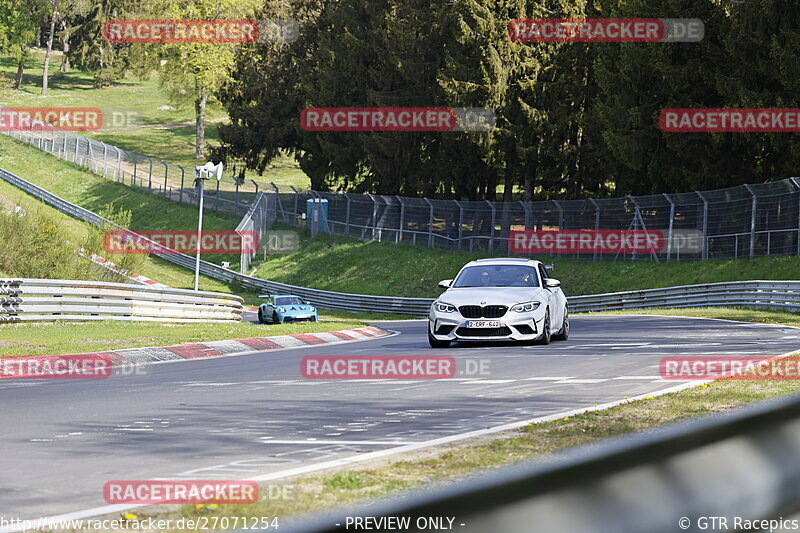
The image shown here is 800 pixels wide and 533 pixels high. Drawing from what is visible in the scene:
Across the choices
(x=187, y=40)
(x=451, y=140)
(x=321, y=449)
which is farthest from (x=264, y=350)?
(x=187, y=40)

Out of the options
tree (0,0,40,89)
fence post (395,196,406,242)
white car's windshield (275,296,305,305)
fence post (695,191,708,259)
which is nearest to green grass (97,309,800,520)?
white car's windshield (275,296,305,305)

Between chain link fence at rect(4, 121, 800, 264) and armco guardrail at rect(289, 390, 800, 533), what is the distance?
32787mm

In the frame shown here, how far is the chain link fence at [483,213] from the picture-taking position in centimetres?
3797

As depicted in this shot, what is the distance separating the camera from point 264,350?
21422 mm

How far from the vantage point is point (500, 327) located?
1841 cm

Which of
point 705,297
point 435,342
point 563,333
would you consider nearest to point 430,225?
point 705,297

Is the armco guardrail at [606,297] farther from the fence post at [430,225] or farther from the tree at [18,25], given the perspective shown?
the tree at [18,25]

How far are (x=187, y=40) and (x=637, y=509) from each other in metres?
88.0

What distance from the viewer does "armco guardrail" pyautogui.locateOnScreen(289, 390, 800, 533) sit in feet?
8.36

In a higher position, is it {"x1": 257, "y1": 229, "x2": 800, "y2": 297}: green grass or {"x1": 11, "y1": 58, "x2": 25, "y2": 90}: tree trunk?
{"x1": 11, "y1": 58, "x2": 25, "y2": 90}: tree trunk

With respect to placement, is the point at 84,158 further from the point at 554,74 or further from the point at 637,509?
the point at 637,509

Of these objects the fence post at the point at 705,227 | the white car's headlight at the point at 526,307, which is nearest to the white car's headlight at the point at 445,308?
the white car's headlight at the point at 526,307

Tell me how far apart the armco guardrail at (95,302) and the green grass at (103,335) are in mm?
363

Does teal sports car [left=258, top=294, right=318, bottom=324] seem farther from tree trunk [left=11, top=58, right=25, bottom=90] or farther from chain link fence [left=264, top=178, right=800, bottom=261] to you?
tree trunk [left=11, top=58, right=25, bottom=90]
